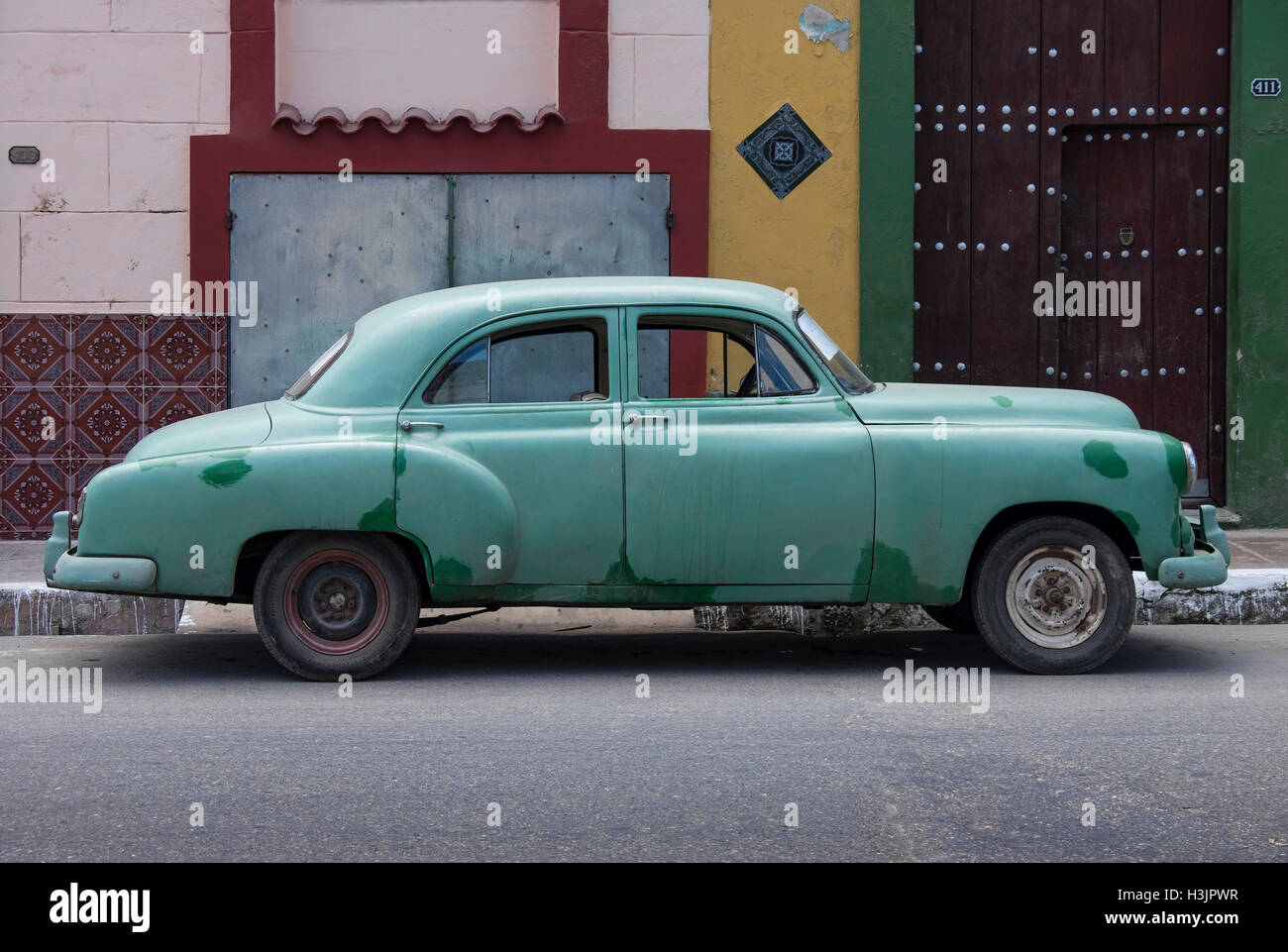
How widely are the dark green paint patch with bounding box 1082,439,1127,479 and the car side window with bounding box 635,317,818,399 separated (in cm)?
116

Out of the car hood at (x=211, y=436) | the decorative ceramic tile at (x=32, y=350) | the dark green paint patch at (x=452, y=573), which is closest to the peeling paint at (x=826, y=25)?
the decorative ceramic tile at (x=32, y=350)

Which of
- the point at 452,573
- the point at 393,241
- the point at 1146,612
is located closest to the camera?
the point at 452,573

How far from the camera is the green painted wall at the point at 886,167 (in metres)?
11.5

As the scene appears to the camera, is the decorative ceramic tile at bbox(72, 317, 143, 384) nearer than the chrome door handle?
No

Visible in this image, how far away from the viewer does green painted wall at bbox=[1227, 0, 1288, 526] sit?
11.5 meters

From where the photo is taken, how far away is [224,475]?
267 inches

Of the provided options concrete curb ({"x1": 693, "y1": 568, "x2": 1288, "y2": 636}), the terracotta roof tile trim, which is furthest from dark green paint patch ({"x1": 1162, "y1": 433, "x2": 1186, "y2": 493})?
the terracotta roof tile trim

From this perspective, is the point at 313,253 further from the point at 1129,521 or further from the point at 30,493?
the point at 1129,521

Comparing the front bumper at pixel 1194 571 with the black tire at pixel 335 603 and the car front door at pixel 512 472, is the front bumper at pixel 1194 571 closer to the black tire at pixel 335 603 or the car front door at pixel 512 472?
the car front door at pixel 512 472

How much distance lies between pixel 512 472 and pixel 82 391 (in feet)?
17.8

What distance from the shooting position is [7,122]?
11328mm

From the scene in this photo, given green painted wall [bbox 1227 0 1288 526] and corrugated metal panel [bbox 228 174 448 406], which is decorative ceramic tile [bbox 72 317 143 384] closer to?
corrugated metal panel [bbox 228 174 448 406]

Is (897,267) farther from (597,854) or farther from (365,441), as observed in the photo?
(597,854)

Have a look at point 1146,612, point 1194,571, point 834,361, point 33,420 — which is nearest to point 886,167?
point 1146,612
